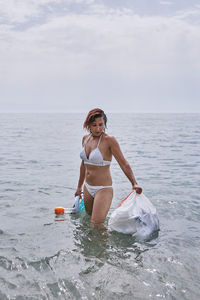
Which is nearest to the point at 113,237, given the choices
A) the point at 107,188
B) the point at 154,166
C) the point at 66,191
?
the point at 107,188

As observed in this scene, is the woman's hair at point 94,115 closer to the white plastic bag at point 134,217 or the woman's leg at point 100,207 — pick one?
the woman's leg at point 100,207

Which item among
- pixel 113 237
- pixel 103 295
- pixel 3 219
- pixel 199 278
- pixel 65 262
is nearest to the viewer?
pixel 103 295

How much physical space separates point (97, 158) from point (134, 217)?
1.08 meters

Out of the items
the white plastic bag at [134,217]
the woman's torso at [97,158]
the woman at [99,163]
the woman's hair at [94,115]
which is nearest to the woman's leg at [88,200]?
the woman at [99,163]

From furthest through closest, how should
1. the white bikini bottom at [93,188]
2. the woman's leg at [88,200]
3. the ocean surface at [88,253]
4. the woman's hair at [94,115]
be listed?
the woman's leg at [88,200], the white bikini bottom at [93,188], the woman's hair at [94,115], the ocean surface at [88,253]

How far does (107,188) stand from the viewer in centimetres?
554

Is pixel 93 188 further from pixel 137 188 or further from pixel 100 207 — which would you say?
pixel 137 188

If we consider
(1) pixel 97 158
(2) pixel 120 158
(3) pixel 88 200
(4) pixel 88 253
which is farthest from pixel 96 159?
(4) pixel 88 253

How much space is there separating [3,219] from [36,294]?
3.06 metres

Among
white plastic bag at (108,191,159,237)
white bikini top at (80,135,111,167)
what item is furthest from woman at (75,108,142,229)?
white plastic bag at (108,191,159,237)

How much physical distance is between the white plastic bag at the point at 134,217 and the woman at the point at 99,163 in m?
0.17

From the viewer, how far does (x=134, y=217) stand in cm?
530

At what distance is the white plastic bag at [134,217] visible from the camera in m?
5.36

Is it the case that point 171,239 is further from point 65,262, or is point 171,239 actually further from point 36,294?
point 36,294
